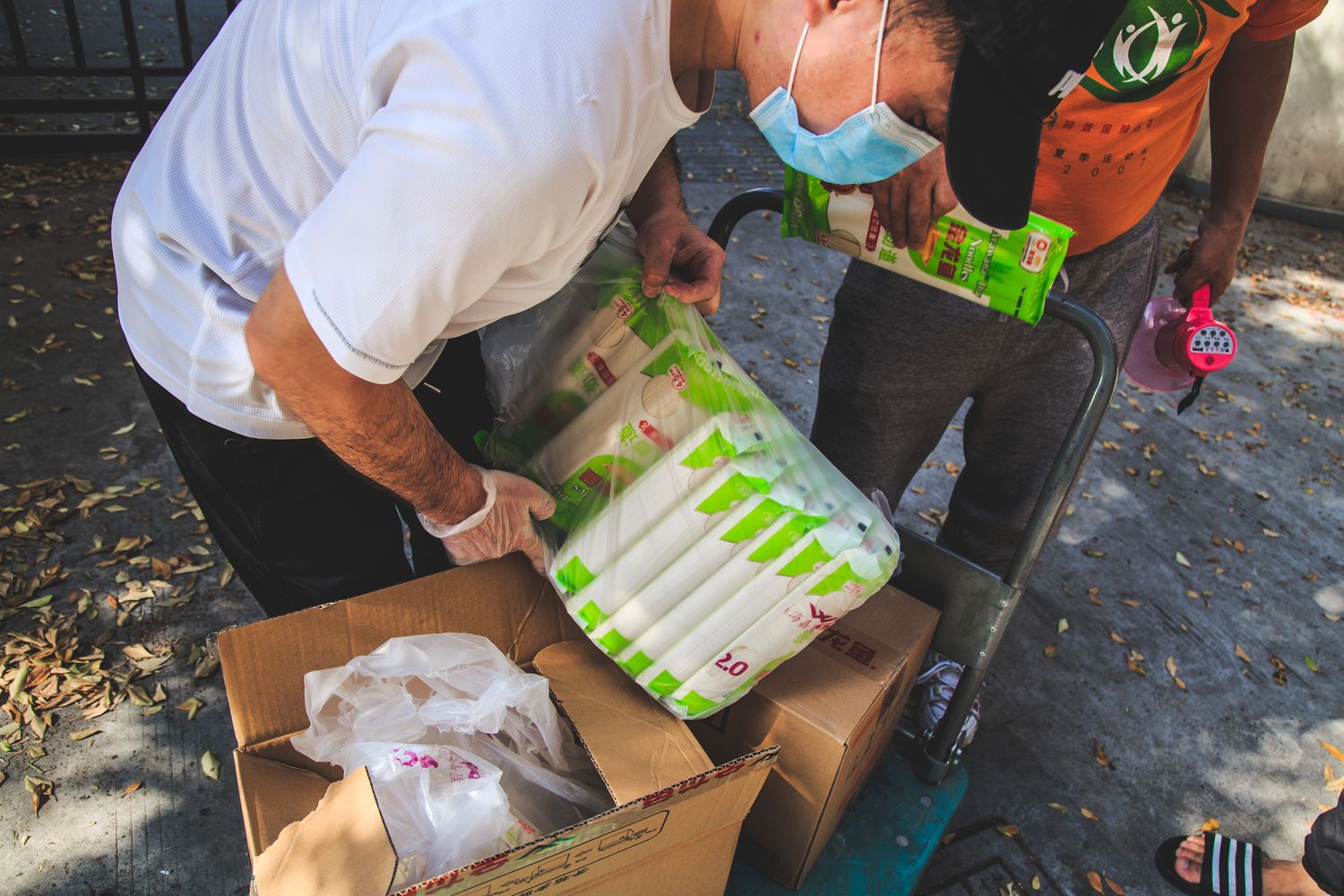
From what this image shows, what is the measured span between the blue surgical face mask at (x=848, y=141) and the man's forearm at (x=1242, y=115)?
127cm

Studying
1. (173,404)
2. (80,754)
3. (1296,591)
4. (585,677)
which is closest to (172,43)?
(80,754)

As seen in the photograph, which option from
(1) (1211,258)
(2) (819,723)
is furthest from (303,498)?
(1) (1211,258)

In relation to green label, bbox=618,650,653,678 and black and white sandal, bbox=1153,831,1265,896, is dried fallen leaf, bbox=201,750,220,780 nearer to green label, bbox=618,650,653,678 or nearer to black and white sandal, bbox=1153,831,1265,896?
green label, bbox=618,650,653,678

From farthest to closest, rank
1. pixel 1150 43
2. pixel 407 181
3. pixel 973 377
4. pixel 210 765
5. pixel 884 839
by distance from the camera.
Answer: pixel 210 765 → pixel 973 377 → pixel 884 839 → pixel 1150 43 → pixel 407 181

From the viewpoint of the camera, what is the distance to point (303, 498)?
4.80ft

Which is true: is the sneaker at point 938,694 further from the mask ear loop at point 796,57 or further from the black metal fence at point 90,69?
the black metal fence at point 90,69

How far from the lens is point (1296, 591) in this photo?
11.1 ft

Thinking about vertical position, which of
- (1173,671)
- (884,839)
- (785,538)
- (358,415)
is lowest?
(1173,671)

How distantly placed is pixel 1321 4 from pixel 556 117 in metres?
1.77

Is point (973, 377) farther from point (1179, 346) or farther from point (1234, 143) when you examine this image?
point (1234, 143)

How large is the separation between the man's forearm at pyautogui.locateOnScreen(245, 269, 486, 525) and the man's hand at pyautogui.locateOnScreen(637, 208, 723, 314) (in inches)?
18.3

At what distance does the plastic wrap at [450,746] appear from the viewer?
3.89ft

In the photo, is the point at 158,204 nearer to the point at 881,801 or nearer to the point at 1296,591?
the point at 881,801

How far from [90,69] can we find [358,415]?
496 centimetres
